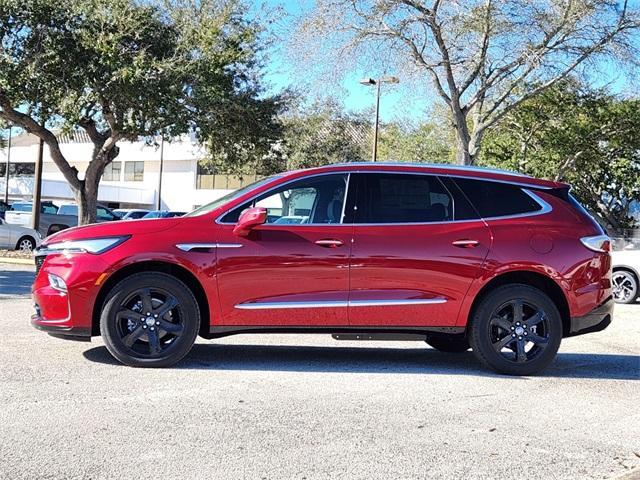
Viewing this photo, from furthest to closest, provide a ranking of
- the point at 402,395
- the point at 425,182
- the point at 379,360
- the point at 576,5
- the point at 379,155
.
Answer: the point at 379,155, the point at 576,5, the point at 379,360, the point at 425,182, the point at 402,395

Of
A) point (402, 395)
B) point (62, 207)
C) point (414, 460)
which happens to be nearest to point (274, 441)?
point (414, 460)

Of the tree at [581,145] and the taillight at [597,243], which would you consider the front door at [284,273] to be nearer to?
the taillight at [597,243]

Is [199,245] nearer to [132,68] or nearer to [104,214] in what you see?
[132,68]

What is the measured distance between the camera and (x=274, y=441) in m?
4.45

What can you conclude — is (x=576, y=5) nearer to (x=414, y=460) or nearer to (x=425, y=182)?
(x=425, y=182)

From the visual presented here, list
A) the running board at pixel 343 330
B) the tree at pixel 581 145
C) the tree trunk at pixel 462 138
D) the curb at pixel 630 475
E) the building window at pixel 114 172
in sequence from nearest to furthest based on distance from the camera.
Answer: the curb at pixel 630 475 < the running board at pixel 343 330 < the tree trunk at pixel 462 138 < the tree at pixel 581 145 < the building window at pixel 114 172

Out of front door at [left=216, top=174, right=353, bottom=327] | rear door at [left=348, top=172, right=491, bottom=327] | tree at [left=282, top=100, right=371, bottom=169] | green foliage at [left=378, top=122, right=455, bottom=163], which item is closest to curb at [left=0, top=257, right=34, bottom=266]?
front door at [left=216, top=174, right=353, bottom=327]

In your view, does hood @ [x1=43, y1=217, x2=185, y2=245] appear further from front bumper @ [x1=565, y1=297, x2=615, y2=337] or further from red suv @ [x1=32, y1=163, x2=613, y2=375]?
front bumper @ [x1=565, y1=297, x2=615, y2=337]

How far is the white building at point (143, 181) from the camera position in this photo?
190 ft

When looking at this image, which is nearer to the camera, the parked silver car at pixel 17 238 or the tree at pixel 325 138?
the parked silver car at pixel 17 238

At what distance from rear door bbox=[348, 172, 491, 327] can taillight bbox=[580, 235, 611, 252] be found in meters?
0.88

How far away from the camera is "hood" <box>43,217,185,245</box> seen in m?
6.12

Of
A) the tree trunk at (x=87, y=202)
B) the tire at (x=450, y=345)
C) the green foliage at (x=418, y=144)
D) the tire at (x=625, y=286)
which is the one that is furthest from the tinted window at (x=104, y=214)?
the tire at (x=450, y=345)

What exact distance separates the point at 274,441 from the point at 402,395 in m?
1.53
